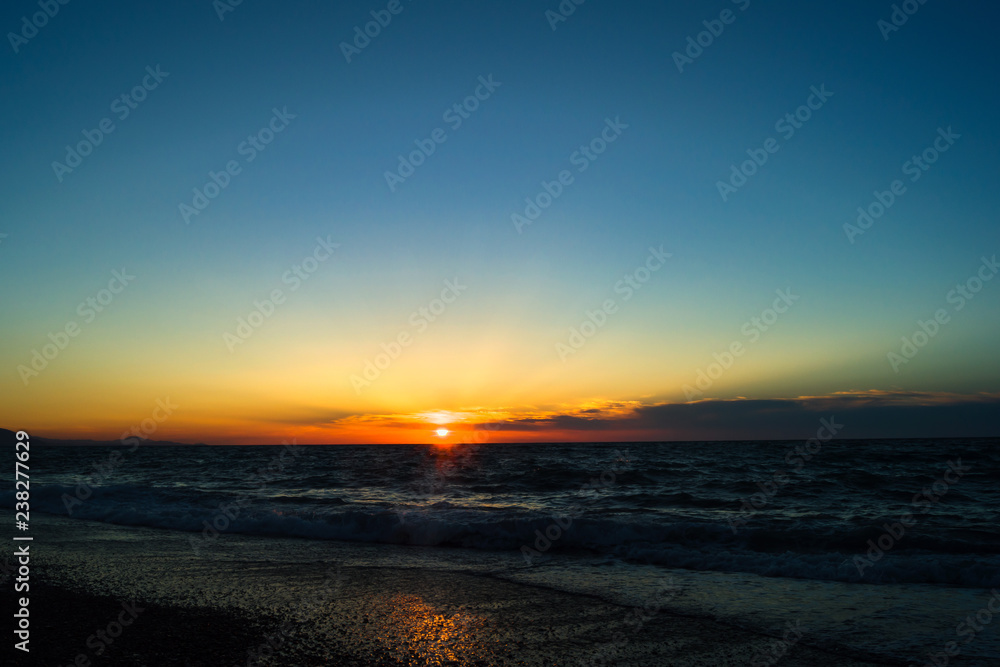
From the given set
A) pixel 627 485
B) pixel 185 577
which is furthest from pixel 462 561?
pixel 627 485

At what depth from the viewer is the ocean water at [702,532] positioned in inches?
317

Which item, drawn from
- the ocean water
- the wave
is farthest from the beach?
the wave

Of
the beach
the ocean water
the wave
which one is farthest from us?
the wave

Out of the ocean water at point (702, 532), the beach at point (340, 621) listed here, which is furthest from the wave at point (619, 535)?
the beach at point (340, 621)

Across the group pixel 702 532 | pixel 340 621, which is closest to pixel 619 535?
pixel 702 532

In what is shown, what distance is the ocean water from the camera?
8047 mm

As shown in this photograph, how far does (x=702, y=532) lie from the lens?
46.1 ft

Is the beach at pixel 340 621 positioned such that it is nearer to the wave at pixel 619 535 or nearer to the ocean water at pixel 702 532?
the ocean water at pixel 702 532

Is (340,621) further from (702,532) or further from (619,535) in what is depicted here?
(702,532)

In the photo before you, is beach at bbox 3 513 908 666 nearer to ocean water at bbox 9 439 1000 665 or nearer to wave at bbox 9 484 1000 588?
ocean water at bbox 9 439 1000 665

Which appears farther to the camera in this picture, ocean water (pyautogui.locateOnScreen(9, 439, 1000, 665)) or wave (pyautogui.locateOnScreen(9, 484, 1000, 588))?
wave (pyautogui.locateOnScreen(9, 484, 1000, 588))

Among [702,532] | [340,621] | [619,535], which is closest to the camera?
[340,621]

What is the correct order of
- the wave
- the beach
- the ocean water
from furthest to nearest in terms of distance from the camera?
the wave < the ocean water < the beach

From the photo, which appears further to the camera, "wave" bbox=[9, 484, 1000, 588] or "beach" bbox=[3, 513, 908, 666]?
"wave" bbox=[9, 484, 1000, 588]
